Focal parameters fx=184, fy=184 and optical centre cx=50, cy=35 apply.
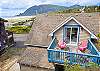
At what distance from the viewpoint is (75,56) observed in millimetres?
15156

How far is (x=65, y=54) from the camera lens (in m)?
15.7

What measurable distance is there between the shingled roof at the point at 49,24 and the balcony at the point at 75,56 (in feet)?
7.45

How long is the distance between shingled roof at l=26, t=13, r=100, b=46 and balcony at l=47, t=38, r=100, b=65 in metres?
2.27

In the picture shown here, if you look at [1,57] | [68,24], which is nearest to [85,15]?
[68,24]

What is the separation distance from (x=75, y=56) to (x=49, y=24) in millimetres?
5538

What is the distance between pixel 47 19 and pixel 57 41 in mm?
3078

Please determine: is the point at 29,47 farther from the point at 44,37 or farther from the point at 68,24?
the point at 68,24

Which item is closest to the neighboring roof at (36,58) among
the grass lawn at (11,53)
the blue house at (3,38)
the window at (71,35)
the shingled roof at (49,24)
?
the shingled roof at (49,24)

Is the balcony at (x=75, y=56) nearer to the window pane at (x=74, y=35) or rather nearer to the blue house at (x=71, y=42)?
the blue house at (x=71, y=42)

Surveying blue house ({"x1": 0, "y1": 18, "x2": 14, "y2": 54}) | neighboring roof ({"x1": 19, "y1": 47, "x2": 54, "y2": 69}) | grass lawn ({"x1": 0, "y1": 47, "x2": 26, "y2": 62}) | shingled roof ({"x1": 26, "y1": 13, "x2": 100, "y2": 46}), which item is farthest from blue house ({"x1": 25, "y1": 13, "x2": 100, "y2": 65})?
blue house ({"x1": 0, "y1": 18, "x2": 14, "y2": 54})

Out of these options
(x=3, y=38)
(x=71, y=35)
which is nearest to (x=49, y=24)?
(x=71, y=35)

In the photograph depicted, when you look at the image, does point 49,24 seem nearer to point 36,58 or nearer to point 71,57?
point 36,58

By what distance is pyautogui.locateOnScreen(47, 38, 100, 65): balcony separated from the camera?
1460 centimetres

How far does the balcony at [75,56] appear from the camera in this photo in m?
14.6
